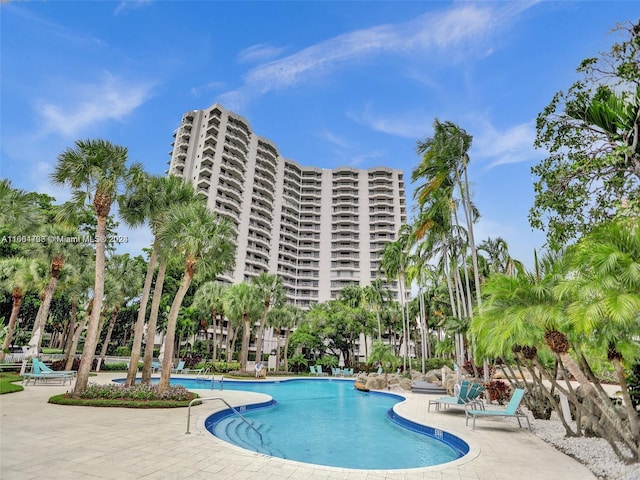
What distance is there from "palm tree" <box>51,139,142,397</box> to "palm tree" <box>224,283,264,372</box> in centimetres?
1753

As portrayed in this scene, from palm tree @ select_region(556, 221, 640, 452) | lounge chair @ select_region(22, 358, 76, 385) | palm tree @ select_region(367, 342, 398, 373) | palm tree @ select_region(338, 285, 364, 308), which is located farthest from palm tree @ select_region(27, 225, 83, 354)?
palm tree @ select_region(338, 285, 364, 308)

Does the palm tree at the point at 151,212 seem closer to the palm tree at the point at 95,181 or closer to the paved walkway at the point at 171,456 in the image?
the palm tree at the point at 95,181

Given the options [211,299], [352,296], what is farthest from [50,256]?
Answer: [352,296]

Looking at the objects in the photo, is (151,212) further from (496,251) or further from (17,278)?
(496,251)

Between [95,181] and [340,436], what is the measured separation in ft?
41.0

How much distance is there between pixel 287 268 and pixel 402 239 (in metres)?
43.0

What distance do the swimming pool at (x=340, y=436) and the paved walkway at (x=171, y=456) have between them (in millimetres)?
978

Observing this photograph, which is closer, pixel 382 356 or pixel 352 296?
pixel 382 356

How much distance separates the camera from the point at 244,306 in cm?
3014

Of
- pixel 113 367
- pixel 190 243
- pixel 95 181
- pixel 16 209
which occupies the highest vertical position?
pixel 95 181

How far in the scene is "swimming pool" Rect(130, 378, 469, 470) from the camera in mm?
7953

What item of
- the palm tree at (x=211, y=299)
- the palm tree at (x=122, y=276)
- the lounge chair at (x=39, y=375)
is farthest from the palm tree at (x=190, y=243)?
the palm tree at (x=211, y=299)

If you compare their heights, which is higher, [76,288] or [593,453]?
[76,288]

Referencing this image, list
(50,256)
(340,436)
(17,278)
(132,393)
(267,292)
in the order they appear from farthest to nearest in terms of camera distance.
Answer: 1. (267,292)
2. (17,278)
3. (50,256)
4. (132,393)
5. (340,436)
